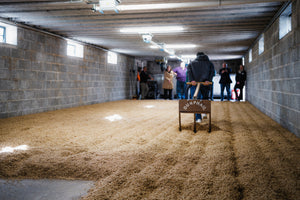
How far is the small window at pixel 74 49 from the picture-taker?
8.41 meters

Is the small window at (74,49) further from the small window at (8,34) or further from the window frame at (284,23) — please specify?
the window frame at (284,23)

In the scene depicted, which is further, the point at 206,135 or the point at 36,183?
the point at 206,135

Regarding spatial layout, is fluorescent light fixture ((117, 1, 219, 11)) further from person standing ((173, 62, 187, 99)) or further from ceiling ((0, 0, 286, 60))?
person standing ((173, 62, 187, 99))

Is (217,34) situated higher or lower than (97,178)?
higher

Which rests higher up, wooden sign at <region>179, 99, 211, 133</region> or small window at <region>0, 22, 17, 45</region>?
small window at <region>0, 22, 17, 45</region>

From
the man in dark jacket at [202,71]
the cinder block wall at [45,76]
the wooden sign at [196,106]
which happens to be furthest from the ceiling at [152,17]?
the wooden sign at [196,106]

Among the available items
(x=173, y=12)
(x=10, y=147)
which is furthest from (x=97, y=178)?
(x=173, y=12)

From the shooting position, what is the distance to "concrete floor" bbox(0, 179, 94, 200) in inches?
68.9

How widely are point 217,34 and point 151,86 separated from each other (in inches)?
275

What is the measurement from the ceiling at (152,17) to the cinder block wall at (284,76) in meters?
0.72

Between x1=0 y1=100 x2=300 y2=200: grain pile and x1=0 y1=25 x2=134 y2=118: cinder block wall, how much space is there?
6.89 ft

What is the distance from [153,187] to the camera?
6.18 feet

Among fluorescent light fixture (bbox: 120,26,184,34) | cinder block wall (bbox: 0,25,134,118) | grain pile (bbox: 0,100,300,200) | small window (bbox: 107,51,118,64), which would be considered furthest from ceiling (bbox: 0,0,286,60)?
small window (bbox: 107,51,118,64)

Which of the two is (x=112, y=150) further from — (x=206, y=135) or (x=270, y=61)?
(x=270, y=61)
